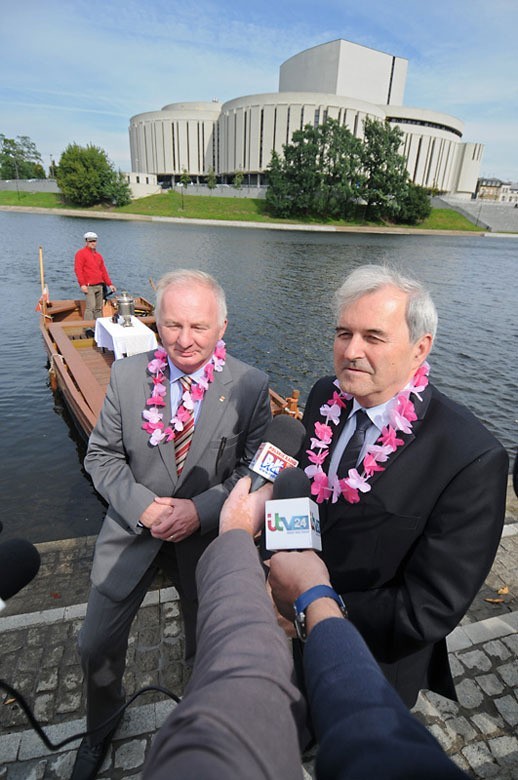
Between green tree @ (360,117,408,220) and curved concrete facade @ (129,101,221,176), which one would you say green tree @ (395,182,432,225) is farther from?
curved concrete facade @ (129,101,221,176)

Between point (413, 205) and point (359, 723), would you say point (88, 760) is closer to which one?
point (359, 723)

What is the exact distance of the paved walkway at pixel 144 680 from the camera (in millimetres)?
2588

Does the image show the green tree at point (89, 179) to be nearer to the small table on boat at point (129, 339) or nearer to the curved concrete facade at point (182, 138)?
the curved concrete facade at point (182, 138)

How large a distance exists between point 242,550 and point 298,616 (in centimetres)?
29

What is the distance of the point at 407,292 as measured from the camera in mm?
1908

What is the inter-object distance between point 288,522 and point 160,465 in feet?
4.56

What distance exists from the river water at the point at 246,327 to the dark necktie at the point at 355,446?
11.2 feet

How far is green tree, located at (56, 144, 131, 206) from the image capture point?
7131 centimetres

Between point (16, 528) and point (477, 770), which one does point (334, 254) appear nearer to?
point (16, 528)

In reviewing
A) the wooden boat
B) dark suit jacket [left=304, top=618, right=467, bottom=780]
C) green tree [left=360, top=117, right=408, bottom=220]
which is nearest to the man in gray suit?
dark suit jacket [left=304, top=618, right=467, bottom=780]

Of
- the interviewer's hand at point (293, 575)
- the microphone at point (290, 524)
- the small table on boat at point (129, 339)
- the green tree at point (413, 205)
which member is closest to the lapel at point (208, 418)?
the microphone at point (290, 524)

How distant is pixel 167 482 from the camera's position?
2768 mm

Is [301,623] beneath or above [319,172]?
beneath

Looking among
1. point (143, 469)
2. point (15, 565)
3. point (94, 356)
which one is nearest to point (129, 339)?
point (94, 356)
